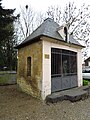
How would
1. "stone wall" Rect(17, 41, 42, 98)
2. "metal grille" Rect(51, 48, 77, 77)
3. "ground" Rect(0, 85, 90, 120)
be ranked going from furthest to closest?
"metal grille" Rect(51, 48, 77, 77) < "stone wall" Rect(17, 41, 42, 98) < "ground" Rect(0, 85, 90, 120)

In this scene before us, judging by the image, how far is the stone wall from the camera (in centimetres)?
1009

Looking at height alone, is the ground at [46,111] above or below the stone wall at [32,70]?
below

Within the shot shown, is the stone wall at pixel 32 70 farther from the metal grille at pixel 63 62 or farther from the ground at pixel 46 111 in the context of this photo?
the ground at pixel 46 111

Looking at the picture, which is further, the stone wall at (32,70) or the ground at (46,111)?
the stone wall at (32,70)

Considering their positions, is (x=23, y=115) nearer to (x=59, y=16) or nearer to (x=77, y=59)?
(x=77, y=59)

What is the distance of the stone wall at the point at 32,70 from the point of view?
33.1 ft

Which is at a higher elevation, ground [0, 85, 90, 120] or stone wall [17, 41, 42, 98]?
stone wall [17, 41, 42, 98]

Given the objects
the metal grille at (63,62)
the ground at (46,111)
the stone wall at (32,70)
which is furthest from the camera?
the metal grille at (63,62)

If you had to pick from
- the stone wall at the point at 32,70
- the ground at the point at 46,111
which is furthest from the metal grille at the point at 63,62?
the ground at the point at 46,111

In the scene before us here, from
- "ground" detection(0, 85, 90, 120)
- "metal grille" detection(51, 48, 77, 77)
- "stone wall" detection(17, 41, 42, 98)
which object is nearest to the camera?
"ground" detection(0, 85, 90, 120)

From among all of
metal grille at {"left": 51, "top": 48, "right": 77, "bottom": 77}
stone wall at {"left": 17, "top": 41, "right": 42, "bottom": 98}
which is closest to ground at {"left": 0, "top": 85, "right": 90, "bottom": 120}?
stone wall at {"left": 17, "top": 41, "right": 42, "bottom": 98}

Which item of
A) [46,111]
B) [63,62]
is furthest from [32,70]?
[46,111]

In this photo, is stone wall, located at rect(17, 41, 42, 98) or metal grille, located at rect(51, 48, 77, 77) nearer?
stone wall, located at rect(17, 41, 42, 98)

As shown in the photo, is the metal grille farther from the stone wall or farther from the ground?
the ground
